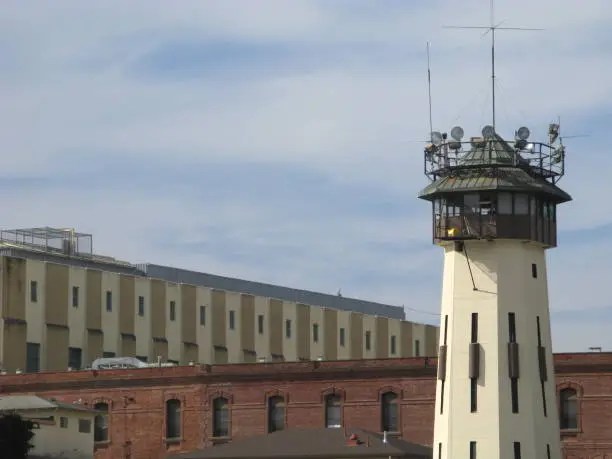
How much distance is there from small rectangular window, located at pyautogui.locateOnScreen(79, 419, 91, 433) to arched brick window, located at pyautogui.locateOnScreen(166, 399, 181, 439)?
4.36 metres

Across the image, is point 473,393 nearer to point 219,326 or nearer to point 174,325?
point 174,325

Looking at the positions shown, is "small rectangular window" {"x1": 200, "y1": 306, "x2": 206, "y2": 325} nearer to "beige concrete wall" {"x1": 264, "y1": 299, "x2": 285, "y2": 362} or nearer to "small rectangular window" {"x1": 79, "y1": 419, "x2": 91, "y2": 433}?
"beige concrete wall" {"x1": 264, "y1": 299, "x2": 285, "y2": 362}

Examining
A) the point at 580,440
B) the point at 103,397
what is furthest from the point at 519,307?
the point at 103,397

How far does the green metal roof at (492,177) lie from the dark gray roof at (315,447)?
15.4m

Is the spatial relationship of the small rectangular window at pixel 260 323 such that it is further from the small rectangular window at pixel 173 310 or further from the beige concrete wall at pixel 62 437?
the beige concrete wall at pixel 62 437

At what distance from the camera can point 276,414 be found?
89250mm

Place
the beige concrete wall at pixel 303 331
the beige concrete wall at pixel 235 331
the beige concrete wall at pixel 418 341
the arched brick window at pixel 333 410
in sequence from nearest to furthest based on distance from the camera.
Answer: the arched brick window at pixel 333 410 < the beige concrete wall at pixel 235 331 < the beige concrete wall at pixel 303 331 < the beige concrete wall at pixel 418 341

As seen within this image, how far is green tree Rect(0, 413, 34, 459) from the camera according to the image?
76500 mm

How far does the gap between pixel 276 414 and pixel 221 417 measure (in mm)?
3236

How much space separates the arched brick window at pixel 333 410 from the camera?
287 feet

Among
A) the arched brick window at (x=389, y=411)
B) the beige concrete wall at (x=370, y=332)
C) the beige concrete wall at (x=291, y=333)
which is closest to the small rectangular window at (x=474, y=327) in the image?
the arched brick window at (x=389, y=411)

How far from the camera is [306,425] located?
88125 millimetres

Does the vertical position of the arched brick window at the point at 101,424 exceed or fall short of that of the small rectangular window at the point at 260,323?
it falls short

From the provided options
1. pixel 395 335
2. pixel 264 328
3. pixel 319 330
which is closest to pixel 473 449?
pixel 264 328
